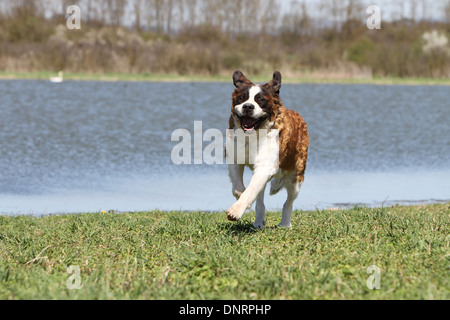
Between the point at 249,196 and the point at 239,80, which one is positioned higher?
the point at 239,80

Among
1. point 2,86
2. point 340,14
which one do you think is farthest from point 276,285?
point 340,14

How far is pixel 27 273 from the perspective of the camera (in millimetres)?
6922

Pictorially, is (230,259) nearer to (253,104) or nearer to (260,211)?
(253,104)

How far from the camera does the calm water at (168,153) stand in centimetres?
1510

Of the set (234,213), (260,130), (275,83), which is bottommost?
(234,213)

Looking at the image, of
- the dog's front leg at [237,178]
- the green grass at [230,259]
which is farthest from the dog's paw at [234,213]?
the dog's front leg at [237,178]

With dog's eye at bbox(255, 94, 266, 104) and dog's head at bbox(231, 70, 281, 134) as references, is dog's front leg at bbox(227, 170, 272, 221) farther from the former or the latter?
dog's eye at bbox(255, 94, 266, 104)

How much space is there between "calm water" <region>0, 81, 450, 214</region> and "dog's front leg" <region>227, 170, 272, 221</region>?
529 cm

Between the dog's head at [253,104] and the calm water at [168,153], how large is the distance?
541cm

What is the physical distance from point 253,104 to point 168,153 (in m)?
14.4

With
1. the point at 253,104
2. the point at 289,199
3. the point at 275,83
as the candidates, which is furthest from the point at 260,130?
the point at 289,199

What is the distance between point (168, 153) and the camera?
22.2 meters

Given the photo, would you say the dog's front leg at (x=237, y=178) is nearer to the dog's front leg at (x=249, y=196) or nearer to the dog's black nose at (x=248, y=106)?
the dog's front leg at (x=249, y=196)
